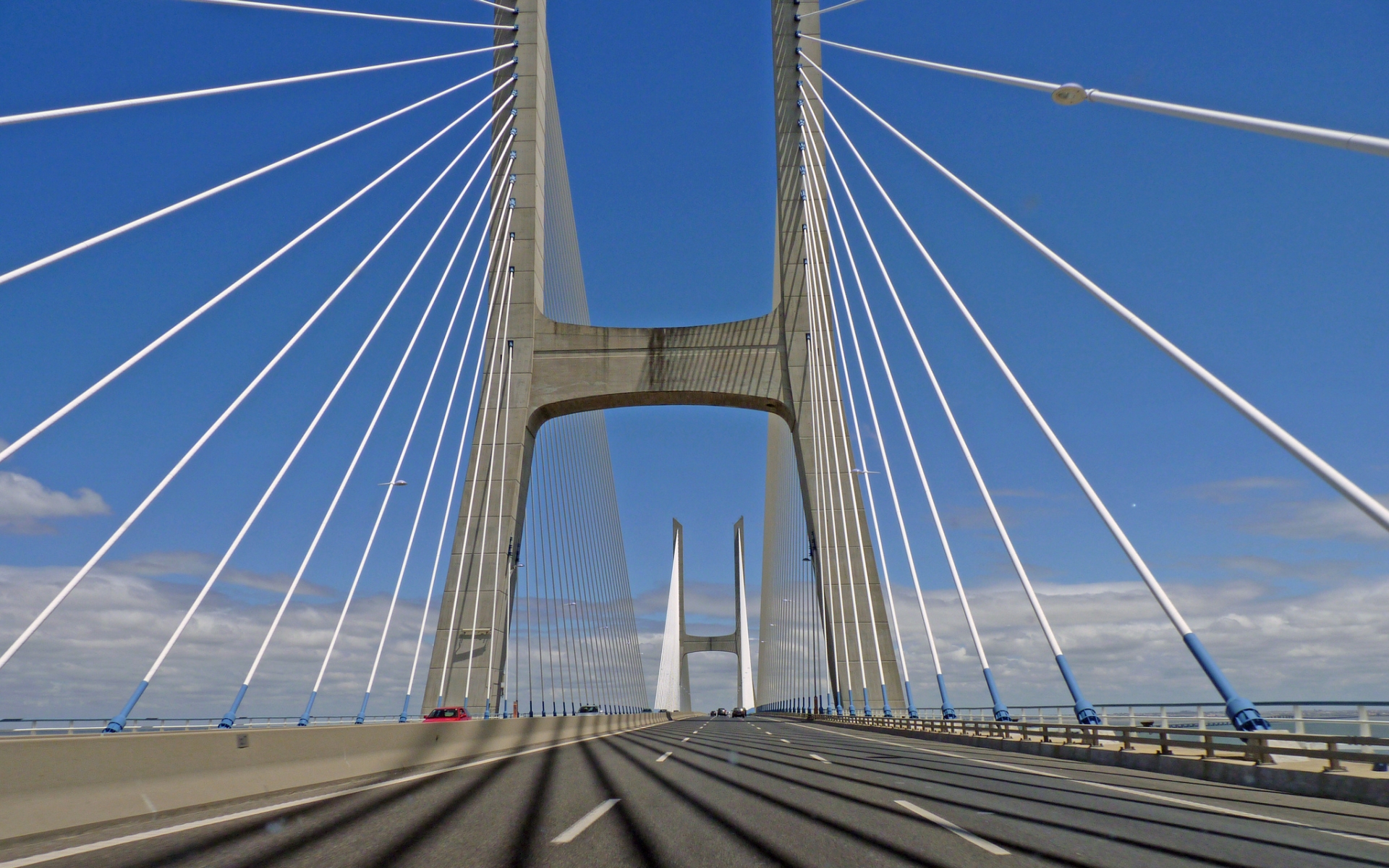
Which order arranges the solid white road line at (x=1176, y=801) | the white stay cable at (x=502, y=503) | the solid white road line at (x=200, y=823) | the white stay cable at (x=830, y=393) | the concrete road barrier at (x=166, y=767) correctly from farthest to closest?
the white stay cable at (x=830, y=393) → the white stay cable at (x=502, y=503) → the solid white road line at (x=1176, y=801) → the concrete road barrier at (x=166, y=767) → the solid white road line at (x=200, y=823)

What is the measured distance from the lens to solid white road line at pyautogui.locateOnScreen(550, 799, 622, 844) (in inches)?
253

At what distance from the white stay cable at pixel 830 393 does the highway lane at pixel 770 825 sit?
52.6 feet

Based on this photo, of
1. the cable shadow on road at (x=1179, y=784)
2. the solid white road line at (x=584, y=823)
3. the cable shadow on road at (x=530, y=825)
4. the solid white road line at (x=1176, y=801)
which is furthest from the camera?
the cable shadow on road at (x=1179, y=784)

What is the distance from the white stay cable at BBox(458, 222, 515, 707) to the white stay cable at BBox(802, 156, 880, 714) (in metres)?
9.63

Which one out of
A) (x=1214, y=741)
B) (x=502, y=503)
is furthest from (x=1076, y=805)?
(x=502, y=503)

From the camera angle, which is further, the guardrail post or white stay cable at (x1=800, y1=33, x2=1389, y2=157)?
the guardrail post

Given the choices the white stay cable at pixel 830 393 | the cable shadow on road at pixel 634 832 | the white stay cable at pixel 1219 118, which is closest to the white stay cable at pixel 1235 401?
the white stay cable at pixel 1219 118

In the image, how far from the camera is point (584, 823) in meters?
7.25

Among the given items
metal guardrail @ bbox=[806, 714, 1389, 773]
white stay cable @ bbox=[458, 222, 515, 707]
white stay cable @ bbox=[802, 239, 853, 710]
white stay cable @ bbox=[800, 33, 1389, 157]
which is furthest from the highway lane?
white stay cable @ bbox=[802, 239, 853, 710]

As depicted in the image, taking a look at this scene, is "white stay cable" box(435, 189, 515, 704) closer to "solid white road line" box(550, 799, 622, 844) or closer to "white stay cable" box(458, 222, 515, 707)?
"white stay cable" box(458, 222, 515, 707)

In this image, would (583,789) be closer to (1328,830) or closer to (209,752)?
(209,752)

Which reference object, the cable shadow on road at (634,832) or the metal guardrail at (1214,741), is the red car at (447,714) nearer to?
the metal guardrail at (1214,741)

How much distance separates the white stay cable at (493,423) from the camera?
27.0m

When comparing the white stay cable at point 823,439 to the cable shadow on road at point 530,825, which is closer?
the cable shadow on road at point 530,825
